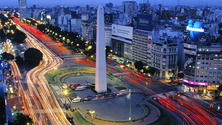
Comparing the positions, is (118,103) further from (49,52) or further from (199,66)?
(49,52)

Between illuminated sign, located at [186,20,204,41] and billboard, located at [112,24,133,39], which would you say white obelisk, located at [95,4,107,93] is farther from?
billboard, located at [112,24,133,39]

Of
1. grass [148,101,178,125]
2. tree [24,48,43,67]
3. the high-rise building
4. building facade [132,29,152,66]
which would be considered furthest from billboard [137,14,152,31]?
grass [148,101,178,125]

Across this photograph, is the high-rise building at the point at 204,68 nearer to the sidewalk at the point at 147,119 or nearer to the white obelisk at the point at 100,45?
the sidewalk at the point at 147,119

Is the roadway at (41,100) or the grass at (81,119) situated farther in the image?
the roadway at (41,100)

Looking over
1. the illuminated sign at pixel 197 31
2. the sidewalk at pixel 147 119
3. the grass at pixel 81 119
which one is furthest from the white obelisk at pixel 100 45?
the illuminated sign at pixel 197 31

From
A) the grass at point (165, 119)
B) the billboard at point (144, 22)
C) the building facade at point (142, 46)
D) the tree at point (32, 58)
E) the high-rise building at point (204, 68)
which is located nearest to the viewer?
the grass at point (165, 119)

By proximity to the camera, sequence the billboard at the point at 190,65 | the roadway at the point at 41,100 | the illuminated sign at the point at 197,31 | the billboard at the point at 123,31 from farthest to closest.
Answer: the billboard at the point at 123,31 < the illuminated sign at the point at 197,31 < the billboard at the point at 190,65 < the roadway at the point at 41,100

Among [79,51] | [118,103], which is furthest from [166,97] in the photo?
[79,51]
